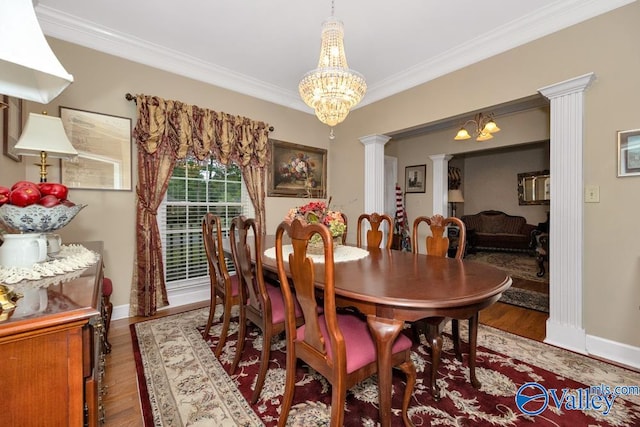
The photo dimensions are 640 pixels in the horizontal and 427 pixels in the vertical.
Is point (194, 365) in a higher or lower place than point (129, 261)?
lower

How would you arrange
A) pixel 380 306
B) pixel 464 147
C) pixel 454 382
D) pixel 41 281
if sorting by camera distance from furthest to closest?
1. pixel 464 147
2. pixel 454 382
3. pixel 380 306
4. pixel 41 281

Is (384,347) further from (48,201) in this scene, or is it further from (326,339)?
(48,201)

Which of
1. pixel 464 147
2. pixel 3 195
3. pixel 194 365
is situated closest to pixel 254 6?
pixel 3 195

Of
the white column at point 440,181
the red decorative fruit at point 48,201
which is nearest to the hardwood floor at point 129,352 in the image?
the red decorative fruit at point 48,201

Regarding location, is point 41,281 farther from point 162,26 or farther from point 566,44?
point 566,44

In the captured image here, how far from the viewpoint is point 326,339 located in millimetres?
1238

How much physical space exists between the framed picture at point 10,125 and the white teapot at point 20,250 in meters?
1.28

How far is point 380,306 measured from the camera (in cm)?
107

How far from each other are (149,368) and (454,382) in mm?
2042

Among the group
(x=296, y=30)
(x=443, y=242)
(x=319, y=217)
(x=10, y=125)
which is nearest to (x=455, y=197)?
(x=443, y=242)

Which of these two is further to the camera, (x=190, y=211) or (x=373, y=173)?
(x=373, y=173)

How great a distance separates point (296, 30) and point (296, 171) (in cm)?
185

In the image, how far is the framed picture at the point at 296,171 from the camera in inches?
150

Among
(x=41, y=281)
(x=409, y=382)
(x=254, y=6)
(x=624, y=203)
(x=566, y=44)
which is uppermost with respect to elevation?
(x=254, y=6)
